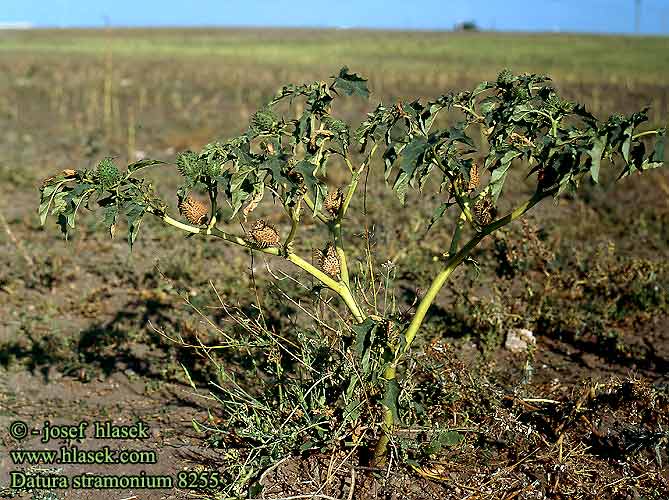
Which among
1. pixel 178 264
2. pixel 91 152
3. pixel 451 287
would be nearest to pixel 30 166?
pixel 91 152

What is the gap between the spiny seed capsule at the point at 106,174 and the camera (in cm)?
247

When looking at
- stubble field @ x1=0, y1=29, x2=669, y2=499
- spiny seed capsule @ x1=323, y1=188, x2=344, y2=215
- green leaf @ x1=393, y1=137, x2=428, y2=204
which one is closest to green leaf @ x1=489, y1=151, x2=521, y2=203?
green leaf @ x1=393, y1=137, x2=428, y2=204

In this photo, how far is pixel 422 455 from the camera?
3121 millimetres

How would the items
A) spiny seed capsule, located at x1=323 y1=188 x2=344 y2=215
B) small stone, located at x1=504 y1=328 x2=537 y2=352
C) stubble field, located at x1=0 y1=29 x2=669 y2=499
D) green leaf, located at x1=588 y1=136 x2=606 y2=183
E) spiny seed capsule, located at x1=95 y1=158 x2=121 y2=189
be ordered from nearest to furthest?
green leaf, located at x1=588 y1=136 x2=606 y2=183
spiny seed capsule, located at x1=95 y1=158 x2=121 y2=189
spiny seed capsule, located at x1=323 y1=188 x2=344 y2=215
stubble field, located at x1=0 y1=29 x2=669 y2=499
small stone, located at x1=504 y1=328 x2=537 y2=352

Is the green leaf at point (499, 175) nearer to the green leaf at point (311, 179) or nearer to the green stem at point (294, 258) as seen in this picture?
the green leaf at point (311, 179)

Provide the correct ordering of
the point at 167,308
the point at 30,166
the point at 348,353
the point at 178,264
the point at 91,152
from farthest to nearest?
the point at 91,152 < the point at 30,166 < the point at 178,264 < the point at 167,308 < the point at 348,353

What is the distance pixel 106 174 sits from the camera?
8.12ft

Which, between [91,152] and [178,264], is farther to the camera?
[91,152]

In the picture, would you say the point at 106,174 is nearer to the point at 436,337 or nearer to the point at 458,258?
the point at 458,258

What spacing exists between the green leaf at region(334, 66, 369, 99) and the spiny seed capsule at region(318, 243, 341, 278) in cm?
59

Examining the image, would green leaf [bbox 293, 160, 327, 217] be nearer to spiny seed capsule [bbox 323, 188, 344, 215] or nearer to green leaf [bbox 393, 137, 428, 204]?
green leaf [bbox 393, 137, 428, 204]

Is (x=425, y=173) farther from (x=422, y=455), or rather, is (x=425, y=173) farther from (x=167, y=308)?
(x=167, y=308)

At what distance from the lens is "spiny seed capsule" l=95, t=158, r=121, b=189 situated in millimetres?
2475

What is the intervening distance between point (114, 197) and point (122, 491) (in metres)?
1.34
